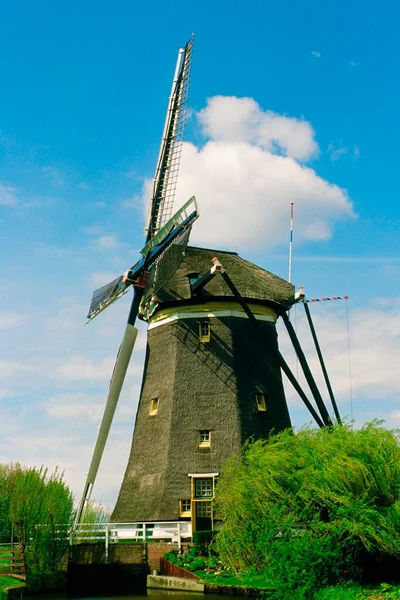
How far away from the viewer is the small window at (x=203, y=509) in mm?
20422

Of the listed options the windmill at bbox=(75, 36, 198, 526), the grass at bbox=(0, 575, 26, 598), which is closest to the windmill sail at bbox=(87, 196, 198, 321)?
the windmill at bbox=(75, 36, 198, 526)

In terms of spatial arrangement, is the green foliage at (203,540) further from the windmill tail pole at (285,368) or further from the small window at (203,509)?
the windmill tail pole at (285,368)

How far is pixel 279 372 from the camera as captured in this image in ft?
78.4

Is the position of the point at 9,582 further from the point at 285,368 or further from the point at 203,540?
the point at 285,368

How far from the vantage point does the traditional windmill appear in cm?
2130

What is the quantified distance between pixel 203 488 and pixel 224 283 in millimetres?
6190

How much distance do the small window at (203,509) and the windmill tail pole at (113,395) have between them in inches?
150

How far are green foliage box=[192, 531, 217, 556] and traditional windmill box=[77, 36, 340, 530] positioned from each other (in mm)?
830

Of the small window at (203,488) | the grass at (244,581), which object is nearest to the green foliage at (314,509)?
the grass at (244,581)

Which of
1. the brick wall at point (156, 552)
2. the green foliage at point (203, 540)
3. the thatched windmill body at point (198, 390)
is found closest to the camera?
the green foliage at point (203, 540)

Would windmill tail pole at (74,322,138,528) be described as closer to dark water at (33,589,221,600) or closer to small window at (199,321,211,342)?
small window at (199,321,211,342)

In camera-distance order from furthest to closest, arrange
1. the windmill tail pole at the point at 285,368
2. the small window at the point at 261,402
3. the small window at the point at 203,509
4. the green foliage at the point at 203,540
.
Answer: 1. the small window at the point at 261,402
2. the windmill tail pole at the point at 285,368
3. the small window at the point at 203,509
4. the green foliage at the point at 203,540

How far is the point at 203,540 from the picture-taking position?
19516mm

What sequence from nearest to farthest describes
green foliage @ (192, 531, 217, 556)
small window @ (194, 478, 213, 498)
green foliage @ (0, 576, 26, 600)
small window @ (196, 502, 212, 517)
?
1. green foliage @ (0, 576, 26, 600)
2. green foliage @ (192, 531, 217, 556)
3. small window @ (196, 502, 212, 517)
4. small window @ (194, 478, 213, 498)
